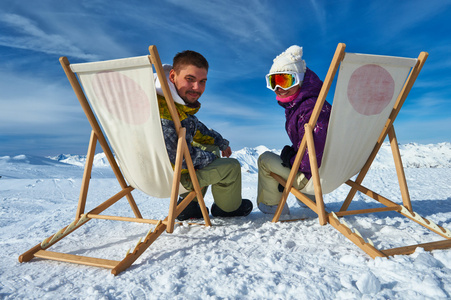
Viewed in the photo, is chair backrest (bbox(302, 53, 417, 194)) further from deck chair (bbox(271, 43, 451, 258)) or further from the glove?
the glove

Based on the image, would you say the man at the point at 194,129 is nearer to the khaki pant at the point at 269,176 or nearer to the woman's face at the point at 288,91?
the khaki pant at the point at 269,176

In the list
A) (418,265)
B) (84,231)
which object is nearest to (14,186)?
(84,231)

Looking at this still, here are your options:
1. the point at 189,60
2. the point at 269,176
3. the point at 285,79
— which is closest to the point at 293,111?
the point at 285,79

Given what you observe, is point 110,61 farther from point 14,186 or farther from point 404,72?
point 14,186

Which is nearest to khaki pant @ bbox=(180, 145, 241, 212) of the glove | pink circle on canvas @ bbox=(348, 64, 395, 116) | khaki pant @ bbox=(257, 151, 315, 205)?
khaki pant @ bbox=(257, 151, 315, 205)

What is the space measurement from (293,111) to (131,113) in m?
1.59

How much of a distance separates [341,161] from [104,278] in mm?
2165

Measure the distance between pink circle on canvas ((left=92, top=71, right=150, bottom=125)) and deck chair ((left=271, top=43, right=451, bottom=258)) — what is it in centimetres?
139

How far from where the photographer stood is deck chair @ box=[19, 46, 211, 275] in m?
2.02

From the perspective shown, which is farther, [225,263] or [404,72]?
[404,72]

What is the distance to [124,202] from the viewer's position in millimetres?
4977

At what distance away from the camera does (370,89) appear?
223cm

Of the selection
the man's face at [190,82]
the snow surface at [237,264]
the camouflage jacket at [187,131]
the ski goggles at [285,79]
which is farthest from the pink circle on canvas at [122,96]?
the ski goggles at [285,79]

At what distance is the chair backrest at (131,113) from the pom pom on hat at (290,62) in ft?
4.93
